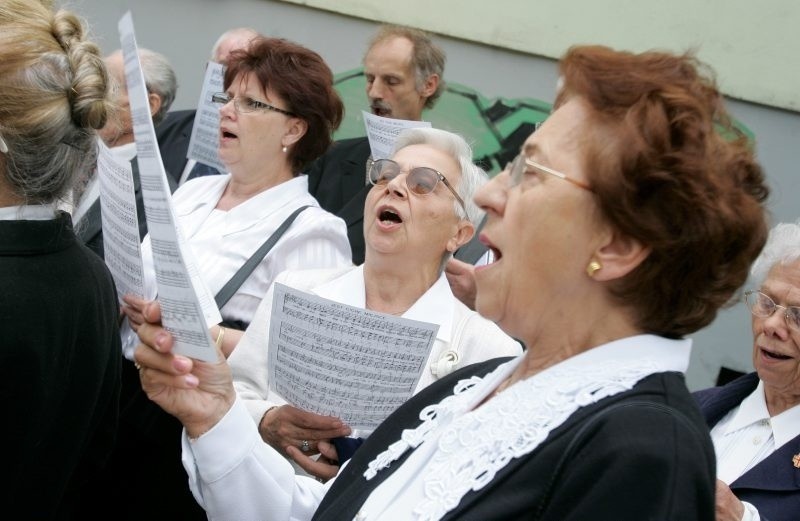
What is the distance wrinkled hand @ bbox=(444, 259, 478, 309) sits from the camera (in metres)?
3.44

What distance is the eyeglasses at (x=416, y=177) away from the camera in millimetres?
3465

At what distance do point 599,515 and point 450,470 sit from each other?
345 millimetres

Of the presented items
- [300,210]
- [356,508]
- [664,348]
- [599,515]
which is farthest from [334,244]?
[599,515]

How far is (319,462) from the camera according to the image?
9.84 ft

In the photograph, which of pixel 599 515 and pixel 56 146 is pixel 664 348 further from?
pixel 56 146

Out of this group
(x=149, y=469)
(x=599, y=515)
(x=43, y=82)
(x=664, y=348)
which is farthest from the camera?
(x=149, y=469)

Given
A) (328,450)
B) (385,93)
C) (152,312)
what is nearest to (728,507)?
(328,450)

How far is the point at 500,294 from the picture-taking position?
1943 millimetres

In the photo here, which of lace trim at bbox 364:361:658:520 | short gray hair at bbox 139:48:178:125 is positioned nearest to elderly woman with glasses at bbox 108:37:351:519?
short gray hair at bbox 139:48:178:125

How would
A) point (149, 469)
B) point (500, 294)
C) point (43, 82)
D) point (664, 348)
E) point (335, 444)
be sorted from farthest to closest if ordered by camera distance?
point (149, 469) → point (335, 444) → point (43, 82) → point (500, 294) → point (664, 348)

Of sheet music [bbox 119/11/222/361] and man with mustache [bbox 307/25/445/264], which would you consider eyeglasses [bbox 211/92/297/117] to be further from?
sheet music [bbox 119/11/222/361]

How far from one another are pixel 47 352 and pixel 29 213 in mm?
302

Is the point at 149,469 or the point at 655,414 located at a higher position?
the point at 655,414

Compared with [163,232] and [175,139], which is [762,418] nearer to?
[163,232]
